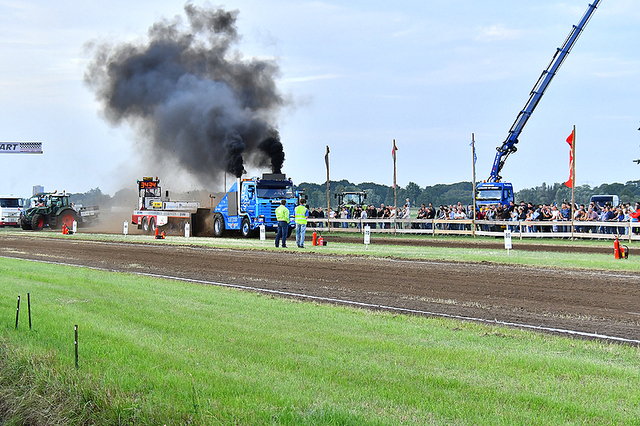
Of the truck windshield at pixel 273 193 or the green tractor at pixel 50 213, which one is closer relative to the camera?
the truck windshield at pixel 273 193

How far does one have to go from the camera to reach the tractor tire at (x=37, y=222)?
52.0 metres

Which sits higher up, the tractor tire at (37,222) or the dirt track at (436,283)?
the tractor tire at (37,222)

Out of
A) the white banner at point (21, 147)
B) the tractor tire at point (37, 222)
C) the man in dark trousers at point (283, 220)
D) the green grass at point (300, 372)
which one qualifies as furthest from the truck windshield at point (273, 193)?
the white banner at point (21, 147)

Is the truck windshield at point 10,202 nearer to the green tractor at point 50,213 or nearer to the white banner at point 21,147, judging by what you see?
the green tractor at point 50,213

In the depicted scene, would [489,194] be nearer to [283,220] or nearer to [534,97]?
[534,97]

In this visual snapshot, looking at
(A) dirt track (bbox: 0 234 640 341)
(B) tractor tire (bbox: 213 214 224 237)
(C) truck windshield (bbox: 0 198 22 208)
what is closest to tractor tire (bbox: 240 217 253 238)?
(B) tractor tire (bbox: 213 214 224 237)

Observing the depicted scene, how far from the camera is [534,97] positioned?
52.1 m

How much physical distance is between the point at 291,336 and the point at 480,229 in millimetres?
29858

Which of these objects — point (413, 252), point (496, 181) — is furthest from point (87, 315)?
point (496, 181)

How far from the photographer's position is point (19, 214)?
5944 cm

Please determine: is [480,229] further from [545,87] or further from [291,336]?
[291,336]

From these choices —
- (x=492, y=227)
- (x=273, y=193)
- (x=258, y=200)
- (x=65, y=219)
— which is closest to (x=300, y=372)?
(x=258, y=200)

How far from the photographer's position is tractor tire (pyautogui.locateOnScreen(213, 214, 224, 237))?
1589 inches

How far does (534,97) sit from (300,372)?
48945mm
